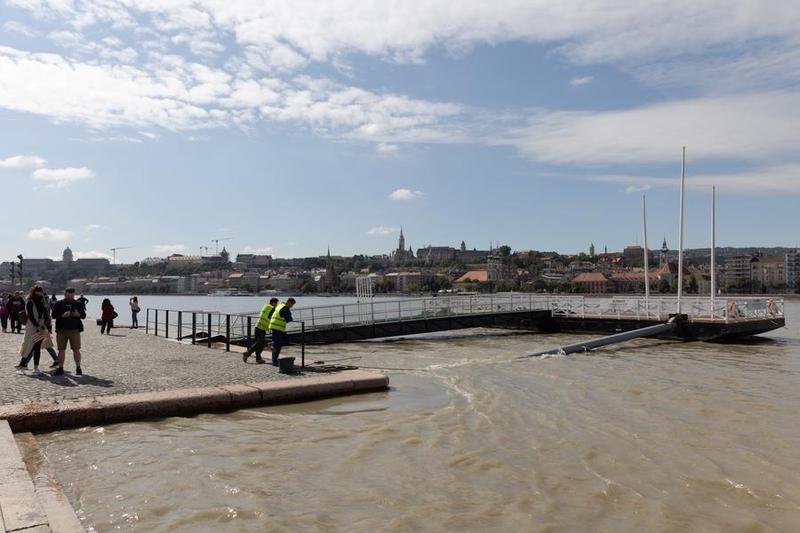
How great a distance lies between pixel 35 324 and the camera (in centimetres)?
1246

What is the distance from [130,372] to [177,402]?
130 inches

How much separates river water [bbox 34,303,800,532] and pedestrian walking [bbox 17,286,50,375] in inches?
174

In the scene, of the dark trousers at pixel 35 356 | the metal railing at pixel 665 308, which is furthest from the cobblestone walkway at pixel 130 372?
the metal railing at pixel 665 308

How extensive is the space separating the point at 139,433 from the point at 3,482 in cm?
330

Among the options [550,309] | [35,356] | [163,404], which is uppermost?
[35,356]

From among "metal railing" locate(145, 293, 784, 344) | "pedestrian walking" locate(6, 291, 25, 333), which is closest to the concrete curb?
"metal railing" locate(145, 293, 784, 344)

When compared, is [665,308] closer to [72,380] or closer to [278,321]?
[278,321]

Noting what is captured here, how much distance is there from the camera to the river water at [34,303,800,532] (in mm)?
6484

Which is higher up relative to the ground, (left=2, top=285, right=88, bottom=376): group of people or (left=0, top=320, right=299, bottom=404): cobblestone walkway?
(left=2, top=285, right=88, bottom=376): group of people

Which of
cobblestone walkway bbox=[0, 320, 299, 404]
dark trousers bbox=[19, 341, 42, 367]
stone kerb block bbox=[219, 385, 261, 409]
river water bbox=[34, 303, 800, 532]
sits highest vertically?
dark trousers bbox=[19, 341, 42, 367]

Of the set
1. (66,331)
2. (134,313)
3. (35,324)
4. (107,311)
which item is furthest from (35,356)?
(134,313)

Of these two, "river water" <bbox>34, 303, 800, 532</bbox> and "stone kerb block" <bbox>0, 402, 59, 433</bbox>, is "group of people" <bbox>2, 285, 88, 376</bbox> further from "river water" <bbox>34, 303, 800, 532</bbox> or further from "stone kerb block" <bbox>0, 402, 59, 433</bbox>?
"river water" <bbox>34, 303, 800, 532</bbox>

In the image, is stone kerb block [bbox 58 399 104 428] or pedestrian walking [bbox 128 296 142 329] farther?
pedestrian walking [bbox 128 296 142 329]

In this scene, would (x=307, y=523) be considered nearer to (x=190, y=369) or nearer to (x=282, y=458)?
(x=282, y=458)
